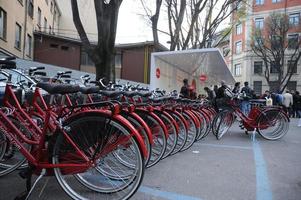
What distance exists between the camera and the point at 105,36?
404 inches

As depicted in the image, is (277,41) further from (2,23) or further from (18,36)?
(2,23)

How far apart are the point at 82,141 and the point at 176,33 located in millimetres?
14785

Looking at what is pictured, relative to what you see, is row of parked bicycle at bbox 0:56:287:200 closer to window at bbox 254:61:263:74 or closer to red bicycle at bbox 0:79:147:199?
red bicycle at bbox 0:79:147:199

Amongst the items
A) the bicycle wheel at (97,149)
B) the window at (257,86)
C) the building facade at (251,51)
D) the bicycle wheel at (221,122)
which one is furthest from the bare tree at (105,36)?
the window at (257,86)

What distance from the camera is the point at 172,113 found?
5906 millimetres

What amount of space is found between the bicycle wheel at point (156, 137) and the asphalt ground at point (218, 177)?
7.3 inches

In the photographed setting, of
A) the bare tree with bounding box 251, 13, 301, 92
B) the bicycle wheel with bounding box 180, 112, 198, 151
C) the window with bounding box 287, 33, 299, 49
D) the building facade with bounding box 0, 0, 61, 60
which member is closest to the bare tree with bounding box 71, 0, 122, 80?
the bicycle wheel with bounding box 180, 112, 198, 151

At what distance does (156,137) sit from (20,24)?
19003 mm

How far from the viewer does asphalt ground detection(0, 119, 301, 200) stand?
400cm

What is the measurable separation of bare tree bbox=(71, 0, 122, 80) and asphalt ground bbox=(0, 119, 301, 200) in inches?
168

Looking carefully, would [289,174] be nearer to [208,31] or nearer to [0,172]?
[0,172]

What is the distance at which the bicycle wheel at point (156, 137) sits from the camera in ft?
16.2

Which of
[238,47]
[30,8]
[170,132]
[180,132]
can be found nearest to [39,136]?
[170,132]

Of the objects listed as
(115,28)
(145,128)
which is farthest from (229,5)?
(145,128)
